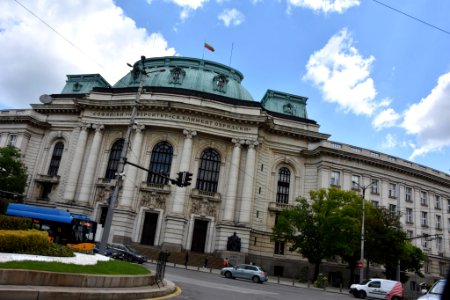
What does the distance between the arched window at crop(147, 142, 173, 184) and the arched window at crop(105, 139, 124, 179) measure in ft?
15.3

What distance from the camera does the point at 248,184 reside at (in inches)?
1896

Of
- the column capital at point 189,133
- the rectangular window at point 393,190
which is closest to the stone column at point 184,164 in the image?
the column capital at point 189,133

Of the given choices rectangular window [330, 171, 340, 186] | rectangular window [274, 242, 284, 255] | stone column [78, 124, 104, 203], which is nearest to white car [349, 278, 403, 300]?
rectangular window [274, 242, 284, 255]

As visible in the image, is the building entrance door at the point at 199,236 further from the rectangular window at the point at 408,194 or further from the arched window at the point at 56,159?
the rectangular window at the point at 408,194

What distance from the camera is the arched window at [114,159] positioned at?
50.2m

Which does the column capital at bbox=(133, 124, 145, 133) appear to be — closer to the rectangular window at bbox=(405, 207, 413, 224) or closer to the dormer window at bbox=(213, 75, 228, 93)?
the dormer window at bbox=(213, 75, 228, 93)

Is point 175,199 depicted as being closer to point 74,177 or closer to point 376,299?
point 74,177

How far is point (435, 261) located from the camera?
181 feet

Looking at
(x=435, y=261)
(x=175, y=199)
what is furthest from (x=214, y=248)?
(x=435, y=261)

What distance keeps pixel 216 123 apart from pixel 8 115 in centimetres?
3044

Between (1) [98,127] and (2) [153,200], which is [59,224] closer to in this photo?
(2) [153,200]

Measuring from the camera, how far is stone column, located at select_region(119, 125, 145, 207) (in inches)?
1826

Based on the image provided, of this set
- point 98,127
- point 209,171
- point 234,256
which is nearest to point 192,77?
point 209,171

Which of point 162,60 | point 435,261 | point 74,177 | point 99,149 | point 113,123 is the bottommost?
point 435,261
